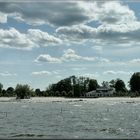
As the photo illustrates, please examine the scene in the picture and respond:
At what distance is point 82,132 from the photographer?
51406 mm

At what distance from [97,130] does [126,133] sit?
4950mm

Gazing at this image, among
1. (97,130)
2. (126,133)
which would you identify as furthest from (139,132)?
(97,130)

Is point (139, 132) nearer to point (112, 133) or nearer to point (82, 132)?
point (112, 133)

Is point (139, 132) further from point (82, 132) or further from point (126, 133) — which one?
point (82, 132)

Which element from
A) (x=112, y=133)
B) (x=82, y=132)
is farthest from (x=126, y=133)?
(x=82, y=132)

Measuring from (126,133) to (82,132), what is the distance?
4.86 metres

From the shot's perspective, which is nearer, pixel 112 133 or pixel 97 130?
pixel 112 133

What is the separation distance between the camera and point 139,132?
5028 cm

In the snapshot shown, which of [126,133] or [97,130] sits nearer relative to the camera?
[126,133]

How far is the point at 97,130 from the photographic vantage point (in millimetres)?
53906

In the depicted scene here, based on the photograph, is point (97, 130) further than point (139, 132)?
Yes

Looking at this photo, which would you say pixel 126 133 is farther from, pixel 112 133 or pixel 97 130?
pixel 97 130

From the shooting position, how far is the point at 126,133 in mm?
49844

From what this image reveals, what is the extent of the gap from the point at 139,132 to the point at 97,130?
220 inches
